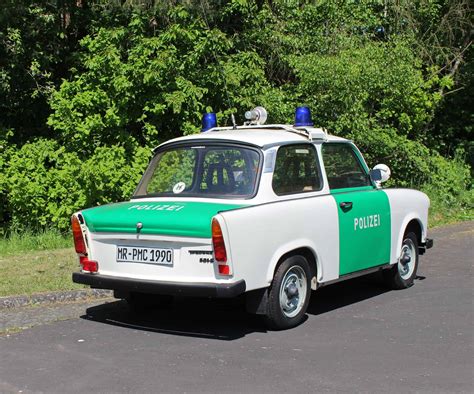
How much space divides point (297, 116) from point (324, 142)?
516mm

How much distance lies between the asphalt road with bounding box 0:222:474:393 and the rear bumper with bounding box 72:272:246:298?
453 mm

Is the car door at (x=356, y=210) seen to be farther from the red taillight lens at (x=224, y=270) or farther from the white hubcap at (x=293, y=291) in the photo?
the red taillight lens at (x=224, y=270)

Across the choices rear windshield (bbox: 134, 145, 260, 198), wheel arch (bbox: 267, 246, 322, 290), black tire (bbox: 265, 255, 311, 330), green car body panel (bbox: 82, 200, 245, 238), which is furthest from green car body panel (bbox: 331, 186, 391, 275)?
green car body panel (bbox: 82, 200, 245, 238)

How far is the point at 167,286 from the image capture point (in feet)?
20.9

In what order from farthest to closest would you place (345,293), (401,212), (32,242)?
(32,242), (345,293), (401,212)

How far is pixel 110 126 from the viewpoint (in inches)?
508

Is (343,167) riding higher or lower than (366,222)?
higher

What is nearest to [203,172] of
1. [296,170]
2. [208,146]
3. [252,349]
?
[208,146]

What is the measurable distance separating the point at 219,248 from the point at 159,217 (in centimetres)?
69

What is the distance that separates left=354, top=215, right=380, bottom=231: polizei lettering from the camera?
7.60 meters

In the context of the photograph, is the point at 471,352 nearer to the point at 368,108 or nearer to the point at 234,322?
the point at 234,322

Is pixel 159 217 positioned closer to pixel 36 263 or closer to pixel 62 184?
pixel 36 263

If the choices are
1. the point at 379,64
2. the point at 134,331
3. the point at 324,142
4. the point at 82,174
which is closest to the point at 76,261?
the point at 82,174

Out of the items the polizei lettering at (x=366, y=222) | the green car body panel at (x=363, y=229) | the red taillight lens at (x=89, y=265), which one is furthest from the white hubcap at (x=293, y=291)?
the red taillight lens at (x=89, y=265)
